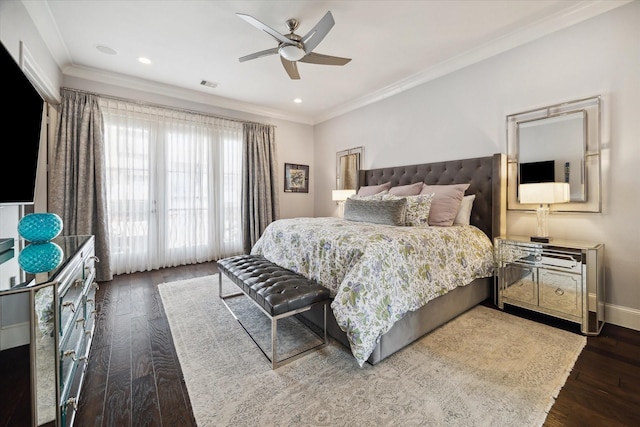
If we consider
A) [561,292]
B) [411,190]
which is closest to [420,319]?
[561,292]

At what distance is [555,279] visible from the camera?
91.9 inches

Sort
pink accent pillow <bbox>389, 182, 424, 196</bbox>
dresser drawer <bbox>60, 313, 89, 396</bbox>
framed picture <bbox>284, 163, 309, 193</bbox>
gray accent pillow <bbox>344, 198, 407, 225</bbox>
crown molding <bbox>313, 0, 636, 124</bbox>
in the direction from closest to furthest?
dresser drawer <bbox>60, 313, 89, 396</bbox>
crown molding <bbox>313, 0, 636, 124</bbox>
gray accent pillow <bbox>344, 198, 407, 225</bbox>
pink accent pillow <bbox>389, 182, 424, 196</bbox>
framed picture <bbox>284, 163, 309, 193</bbox>

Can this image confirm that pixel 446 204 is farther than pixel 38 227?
Yes

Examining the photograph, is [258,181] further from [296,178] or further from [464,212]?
[464,212]

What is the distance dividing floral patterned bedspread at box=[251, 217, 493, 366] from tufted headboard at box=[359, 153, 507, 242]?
0.91ft

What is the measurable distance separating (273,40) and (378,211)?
2.24 metres

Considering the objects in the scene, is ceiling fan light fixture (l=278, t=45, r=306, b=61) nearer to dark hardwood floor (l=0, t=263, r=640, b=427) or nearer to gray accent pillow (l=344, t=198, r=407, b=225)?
gray accent pillow (l=344, t=198, r=407, b=225)

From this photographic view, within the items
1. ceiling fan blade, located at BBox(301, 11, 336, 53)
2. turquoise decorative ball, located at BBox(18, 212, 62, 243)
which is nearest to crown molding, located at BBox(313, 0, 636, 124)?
ceiling fan blade, located at BBox(301, 11, 336, 53)

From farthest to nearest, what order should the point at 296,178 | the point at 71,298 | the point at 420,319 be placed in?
the point at 296,178, the point at 420,319, the point at 71,298

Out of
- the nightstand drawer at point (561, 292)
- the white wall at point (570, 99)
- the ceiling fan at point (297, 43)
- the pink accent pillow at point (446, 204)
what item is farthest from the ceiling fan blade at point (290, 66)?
the nightstand drawer at point (561, 292)

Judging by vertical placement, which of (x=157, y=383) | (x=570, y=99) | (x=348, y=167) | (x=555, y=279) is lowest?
(x=157, y=383)

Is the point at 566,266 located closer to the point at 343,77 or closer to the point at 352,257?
the point at 352,257

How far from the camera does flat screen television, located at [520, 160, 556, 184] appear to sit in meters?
2.68

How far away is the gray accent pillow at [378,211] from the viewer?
9.20ft
